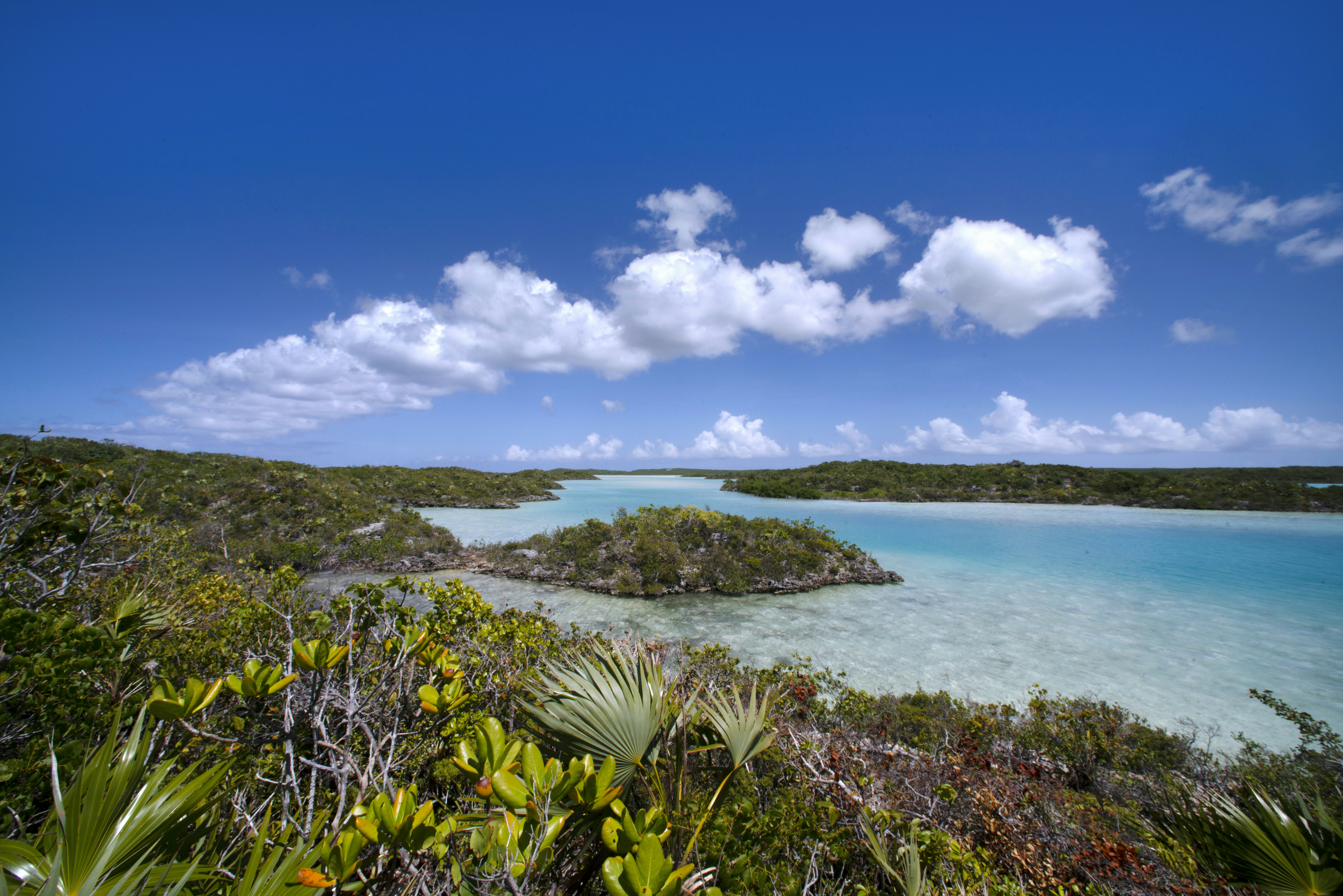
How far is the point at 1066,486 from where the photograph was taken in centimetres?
3431

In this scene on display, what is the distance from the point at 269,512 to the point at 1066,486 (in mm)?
46742

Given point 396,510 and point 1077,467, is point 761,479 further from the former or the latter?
point 396,510

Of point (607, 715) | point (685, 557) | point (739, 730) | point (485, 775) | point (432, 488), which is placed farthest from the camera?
point (432, 488)

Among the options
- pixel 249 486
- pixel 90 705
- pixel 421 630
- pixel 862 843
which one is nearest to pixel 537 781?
pixel 421 630

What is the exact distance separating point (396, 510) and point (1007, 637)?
60.9 feet

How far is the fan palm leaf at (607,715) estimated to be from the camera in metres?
2.00

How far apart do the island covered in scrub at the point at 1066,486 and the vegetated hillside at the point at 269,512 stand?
2754 centimetres

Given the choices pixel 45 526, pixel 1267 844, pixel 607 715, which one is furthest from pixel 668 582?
pixel 1267 844

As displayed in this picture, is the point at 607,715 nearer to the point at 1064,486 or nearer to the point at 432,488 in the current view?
the point at 432,488

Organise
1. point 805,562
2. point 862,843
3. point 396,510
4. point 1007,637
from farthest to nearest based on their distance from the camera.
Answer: point 396,510 → point 805,562 → point 1007,637 → point 862,843

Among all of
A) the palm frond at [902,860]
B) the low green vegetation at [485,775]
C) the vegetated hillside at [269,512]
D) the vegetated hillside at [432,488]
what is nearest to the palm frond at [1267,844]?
the low green vegetation at [485,775]

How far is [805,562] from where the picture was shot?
477 inches

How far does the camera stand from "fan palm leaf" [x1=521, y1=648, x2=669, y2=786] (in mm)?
1999

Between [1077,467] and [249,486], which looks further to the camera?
[1077,467]
